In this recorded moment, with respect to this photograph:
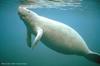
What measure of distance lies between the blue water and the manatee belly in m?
1.56


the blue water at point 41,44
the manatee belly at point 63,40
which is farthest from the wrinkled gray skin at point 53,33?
the blue water at point 41,44

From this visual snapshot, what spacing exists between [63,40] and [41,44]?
2537mm

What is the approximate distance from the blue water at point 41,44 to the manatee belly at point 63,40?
1564 millimetres

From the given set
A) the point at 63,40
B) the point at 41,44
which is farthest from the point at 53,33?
the point at 41,44

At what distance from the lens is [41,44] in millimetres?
8125

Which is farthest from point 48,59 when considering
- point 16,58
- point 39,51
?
point 16,58

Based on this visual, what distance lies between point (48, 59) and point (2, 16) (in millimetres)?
2304

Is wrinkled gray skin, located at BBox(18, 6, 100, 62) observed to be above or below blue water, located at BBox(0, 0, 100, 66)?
above

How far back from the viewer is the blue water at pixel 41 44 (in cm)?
730

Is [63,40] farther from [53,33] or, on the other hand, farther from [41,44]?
[41,44]

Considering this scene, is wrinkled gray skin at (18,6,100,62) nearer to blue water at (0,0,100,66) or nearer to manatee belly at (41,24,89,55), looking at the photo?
manatee belly at (41,24,89,55)

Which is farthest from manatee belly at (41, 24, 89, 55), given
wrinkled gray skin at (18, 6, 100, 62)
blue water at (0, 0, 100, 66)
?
blue water at (0, 0, 100, 66)

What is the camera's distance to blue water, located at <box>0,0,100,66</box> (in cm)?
730

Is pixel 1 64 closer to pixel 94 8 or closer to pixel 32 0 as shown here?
pixel 32 0
